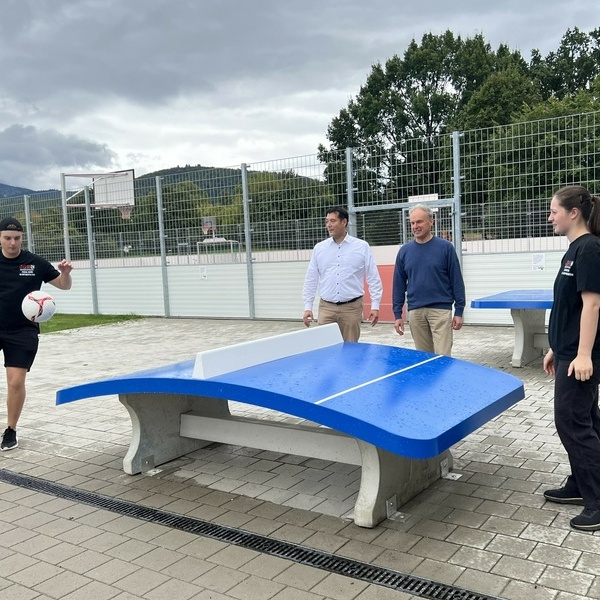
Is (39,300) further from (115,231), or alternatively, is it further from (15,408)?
(115,231)

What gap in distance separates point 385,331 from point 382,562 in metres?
8.99

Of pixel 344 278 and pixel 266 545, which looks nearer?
pixel 266 545

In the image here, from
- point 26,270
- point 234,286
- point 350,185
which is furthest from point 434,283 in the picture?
point 234,286

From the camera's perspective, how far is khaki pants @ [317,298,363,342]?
6.86 meters

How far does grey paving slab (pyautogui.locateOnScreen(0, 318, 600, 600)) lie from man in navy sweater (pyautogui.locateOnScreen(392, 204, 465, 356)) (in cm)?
101

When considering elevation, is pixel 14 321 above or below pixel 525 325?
above

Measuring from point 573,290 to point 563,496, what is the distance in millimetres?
1405

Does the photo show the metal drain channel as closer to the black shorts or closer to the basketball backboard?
the black shorts

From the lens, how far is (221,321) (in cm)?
1530

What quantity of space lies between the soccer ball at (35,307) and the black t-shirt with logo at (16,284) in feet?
0.20

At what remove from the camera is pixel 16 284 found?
5.75 meters

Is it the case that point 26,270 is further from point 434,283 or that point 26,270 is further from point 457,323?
point 457,323

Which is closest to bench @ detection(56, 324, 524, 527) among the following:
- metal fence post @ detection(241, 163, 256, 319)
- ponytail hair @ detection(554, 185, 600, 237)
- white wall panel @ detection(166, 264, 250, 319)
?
ponytail hair @ detection(554, 185, 600, 237)

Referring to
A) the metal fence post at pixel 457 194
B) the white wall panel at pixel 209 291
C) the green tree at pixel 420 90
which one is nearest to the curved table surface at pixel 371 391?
the metal fence post at pixel 457 194
